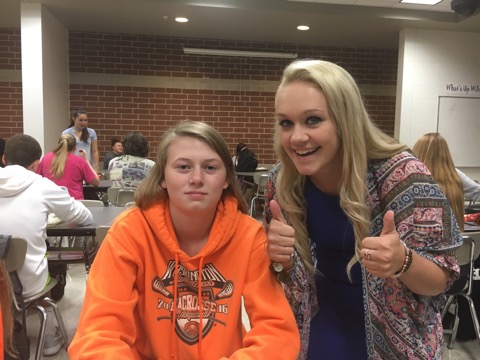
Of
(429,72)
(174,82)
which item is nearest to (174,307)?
(429,72)

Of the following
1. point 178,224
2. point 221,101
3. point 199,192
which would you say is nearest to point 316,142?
point 199,192

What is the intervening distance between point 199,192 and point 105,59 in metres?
6.49

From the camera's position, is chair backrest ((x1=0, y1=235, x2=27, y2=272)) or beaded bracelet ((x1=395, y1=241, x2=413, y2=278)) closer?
beaded bracelet ((x1=395, y1=241, x2=413, y2=278))

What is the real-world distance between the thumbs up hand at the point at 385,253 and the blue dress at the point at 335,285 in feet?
0.69

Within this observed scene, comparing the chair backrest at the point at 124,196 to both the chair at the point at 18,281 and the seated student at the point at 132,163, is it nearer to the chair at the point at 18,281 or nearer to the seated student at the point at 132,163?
the seated student at the point at 132,163

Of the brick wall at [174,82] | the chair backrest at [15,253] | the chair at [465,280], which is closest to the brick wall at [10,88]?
the brick wall at [174,82]

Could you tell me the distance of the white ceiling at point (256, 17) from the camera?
5.26 metres

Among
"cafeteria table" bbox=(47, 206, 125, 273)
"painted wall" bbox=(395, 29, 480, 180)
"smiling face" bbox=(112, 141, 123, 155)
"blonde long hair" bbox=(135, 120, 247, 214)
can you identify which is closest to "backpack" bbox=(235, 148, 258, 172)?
"smiling face" bbox=(112, 141, 123, 155)

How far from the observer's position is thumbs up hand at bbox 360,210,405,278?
0.99m

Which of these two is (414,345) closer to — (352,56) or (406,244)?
(406,244)

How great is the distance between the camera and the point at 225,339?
1.21 m

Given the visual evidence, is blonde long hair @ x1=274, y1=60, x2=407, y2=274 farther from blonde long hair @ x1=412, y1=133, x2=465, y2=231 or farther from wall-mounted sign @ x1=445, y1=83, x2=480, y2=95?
wall-mounted sign @ x1=445, y1=83, x2=480, y2=95

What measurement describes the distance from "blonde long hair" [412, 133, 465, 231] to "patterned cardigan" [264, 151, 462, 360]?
1522 millimetres

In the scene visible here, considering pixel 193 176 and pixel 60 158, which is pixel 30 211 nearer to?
pixel 193 176
